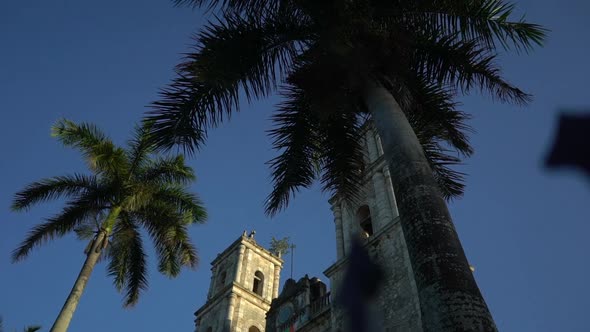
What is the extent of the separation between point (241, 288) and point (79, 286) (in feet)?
66.5

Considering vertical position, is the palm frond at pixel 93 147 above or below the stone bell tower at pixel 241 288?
below

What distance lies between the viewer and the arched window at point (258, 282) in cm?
3428

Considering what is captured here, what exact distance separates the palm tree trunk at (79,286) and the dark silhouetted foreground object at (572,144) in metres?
12.1

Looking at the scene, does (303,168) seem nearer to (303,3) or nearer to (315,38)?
(315,38)

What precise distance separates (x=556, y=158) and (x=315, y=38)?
7.27 meters

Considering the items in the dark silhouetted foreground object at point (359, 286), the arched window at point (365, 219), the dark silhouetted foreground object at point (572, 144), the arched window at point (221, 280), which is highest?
the arched window at point (221, 280)

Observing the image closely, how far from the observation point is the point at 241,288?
31.3m

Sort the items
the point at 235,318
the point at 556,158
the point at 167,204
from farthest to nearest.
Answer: the point at 235,318 → the point at 167,204 → the point at 556,158

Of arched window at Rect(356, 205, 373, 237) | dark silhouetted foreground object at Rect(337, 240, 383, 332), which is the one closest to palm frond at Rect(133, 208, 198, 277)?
arched window at Rect(356, 205, 373, 237)

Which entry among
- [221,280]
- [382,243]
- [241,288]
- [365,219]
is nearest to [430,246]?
[382,243]

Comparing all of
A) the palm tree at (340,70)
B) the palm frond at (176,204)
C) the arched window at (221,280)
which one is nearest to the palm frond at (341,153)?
the palm tree at (340,70)

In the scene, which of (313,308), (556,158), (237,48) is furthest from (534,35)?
(313,308)

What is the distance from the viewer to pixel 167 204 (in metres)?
14.5

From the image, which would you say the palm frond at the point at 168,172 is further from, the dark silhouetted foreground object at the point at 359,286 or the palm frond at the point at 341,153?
the dark silhouetted foreground object at the point at 359,286
